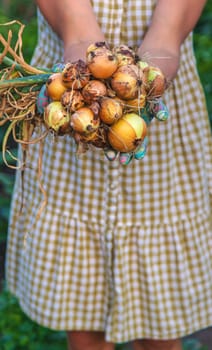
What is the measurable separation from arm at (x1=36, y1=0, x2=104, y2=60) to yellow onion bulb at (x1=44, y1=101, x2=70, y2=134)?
257 millimetres

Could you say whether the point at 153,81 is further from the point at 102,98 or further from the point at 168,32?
the point at 168,32

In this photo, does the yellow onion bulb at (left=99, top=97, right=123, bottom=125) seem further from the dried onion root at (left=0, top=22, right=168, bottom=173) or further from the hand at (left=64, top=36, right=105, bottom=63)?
the hand at (left=64, top=36, right=105, bottom=63)

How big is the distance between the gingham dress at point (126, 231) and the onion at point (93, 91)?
51 cm

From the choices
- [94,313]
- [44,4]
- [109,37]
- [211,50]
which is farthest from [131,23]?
[211,50]

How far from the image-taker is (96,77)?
147cm

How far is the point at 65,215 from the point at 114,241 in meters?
0.13

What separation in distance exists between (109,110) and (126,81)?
0.06 meters

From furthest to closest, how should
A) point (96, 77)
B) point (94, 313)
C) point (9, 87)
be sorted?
point (94, 313)
point (9, 87)
point (96, 77)

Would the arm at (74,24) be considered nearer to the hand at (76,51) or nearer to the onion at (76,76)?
the hand at (76,51)

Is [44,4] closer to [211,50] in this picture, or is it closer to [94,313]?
[94,313]

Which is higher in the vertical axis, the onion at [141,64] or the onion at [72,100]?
the onion at [141,64]

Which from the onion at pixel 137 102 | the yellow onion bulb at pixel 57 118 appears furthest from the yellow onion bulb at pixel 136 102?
the yellow onion bulb at pixel 57 118

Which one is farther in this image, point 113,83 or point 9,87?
point 9,87

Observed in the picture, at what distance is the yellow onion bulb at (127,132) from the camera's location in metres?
1.47
